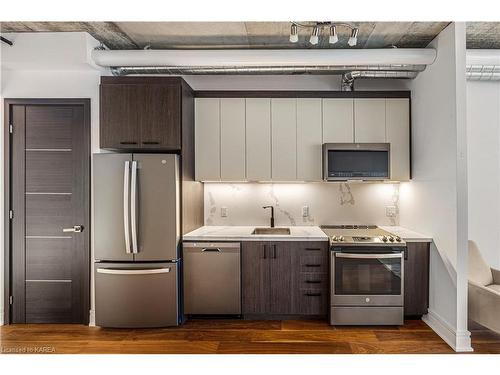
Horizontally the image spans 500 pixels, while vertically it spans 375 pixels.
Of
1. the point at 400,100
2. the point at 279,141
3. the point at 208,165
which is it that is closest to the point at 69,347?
the point at 208,165

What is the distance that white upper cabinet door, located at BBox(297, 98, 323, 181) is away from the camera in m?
3.63

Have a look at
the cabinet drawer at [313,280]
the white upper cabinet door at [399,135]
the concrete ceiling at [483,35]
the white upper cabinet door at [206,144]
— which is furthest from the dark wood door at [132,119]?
the concrete ceiling at [483,35]

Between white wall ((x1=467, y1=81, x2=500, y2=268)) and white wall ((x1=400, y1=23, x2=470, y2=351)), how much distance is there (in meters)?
0.66

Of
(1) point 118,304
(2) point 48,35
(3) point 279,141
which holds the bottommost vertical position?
(1) point 118,304

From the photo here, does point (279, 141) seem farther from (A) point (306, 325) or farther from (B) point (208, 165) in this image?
(A) point (306, 325)

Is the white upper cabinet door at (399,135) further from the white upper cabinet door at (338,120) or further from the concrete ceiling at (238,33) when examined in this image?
the concrete ceiling at (238,33)

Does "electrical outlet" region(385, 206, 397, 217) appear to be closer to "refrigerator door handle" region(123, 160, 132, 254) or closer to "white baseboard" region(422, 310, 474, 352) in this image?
"white baseboard" region(422, 310, 474, 352)

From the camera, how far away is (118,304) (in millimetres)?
3111

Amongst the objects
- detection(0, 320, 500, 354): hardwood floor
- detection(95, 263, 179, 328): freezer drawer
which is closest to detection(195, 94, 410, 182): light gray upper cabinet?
detection(95, 263, 179, 328): freezer drawer

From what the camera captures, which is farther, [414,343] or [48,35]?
[48,35]

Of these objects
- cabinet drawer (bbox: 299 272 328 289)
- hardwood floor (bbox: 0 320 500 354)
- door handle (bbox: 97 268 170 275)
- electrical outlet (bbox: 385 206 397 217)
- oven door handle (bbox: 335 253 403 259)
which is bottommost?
hardwood floor (bbox: 0 320 500 354)
